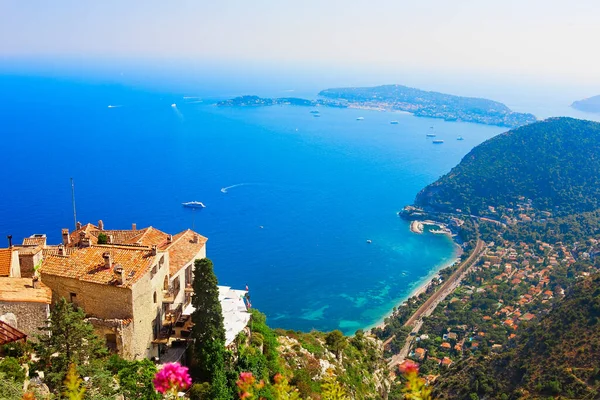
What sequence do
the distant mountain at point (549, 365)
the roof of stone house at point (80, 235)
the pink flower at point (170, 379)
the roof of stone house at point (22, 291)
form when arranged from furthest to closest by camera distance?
the distant mountain at point (549, 365), the roof of stone house at point (80, 235), the roof of stone house at point (22, 291), the pink flower at point (170, 379)

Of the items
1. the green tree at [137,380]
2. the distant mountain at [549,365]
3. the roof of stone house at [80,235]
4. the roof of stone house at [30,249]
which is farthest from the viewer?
the distant mountain at [549,365]

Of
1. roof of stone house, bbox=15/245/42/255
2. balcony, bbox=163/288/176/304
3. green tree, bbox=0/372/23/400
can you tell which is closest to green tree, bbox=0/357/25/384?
green tree, bbox=0/372/23/400

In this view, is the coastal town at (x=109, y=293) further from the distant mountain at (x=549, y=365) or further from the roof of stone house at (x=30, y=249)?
the distant mountain at (x=549, y=365)

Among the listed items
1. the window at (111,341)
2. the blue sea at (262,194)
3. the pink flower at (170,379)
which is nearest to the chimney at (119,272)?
the window at (111,341)

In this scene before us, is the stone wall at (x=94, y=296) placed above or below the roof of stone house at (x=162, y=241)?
below

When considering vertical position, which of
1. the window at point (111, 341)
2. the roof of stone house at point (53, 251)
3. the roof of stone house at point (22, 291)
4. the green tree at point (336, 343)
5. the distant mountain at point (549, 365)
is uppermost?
the roof of stone house at point (53, 251)

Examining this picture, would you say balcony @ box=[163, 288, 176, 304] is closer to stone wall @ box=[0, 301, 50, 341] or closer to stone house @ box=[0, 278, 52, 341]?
stone house @ box=[0, 278, 52, 341]

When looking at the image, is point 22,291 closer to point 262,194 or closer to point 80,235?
point 80,235

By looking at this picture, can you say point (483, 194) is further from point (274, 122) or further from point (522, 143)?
point (274, 122)

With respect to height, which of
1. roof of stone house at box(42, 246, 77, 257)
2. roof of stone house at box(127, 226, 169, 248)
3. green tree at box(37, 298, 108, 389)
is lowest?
green tree at box(37, 298, 108, 389)
